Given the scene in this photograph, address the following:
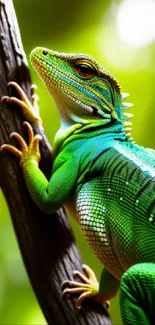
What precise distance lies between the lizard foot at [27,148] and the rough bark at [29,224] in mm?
20

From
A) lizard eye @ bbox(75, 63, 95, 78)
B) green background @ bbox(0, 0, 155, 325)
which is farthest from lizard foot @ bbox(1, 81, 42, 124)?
green background @ bbox(0, 0, 155, 325)

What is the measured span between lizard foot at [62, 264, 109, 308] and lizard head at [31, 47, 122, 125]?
513 millimetres

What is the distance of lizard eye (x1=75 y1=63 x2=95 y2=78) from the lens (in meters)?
1.73

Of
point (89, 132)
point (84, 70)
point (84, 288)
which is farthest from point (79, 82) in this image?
point (84, 288)

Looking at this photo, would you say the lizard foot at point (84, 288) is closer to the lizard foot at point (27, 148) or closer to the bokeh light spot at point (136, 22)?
the lizard foot at point (27, 148)

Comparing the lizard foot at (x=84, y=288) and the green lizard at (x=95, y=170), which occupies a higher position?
the green lizard at (x=95, y=170)

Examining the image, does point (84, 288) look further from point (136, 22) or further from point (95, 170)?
point (136, 22)

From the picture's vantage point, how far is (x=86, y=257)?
213 cm

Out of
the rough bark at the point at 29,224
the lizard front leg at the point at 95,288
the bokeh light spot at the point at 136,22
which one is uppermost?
the bokeh light spot at the point at 136,22

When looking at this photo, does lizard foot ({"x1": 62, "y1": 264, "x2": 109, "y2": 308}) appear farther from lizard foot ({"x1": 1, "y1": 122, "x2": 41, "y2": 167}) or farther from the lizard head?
the lizard head

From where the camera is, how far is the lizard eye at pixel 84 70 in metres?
1.73

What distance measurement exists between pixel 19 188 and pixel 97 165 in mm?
250

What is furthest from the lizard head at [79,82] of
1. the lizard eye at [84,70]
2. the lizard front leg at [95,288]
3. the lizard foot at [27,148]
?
the lizard front leg at [95,288]

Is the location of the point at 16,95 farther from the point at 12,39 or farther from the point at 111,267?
the point at 111,267
